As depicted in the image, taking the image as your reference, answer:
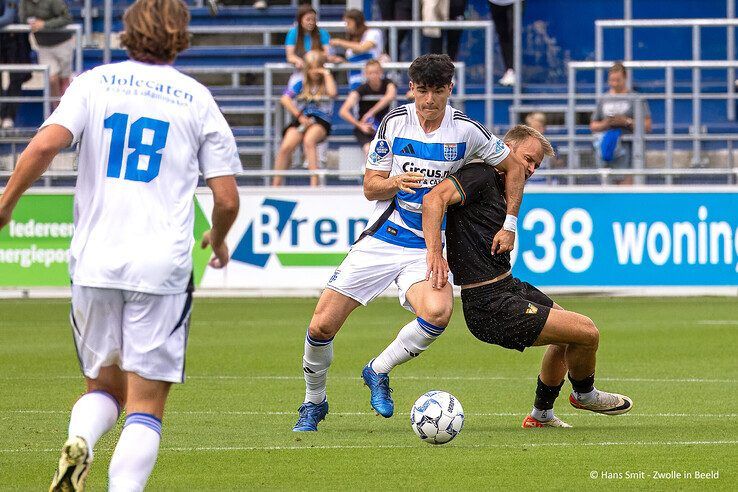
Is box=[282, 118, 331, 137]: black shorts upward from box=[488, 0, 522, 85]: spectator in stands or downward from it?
downward

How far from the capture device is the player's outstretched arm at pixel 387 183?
8.23 metres

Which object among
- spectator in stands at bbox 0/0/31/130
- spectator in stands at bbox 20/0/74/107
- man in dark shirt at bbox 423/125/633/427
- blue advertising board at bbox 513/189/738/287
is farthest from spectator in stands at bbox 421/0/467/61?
man in dark shirt at bbox 423/125/633/427

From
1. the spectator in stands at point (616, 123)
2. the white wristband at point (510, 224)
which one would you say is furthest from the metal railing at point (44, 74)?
the white wristband at point (510, 224)

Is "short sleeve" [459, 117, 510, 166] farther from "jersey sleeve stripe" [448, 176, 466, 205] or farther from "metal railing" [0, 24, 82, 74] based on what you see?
"metal railing" [0, 24, 82, 74]

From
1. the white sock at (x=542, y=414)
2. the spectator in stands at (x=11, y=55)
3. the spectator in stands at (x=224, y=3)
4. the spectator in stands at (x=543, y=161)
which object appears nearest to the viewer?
the white sock at (x=542, y=414)

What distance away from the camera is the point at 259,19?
2488 cm

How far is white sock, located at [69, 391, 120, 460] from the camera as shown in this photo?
211 inches

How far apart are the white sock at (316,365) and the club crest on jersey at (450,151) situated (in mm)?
1264

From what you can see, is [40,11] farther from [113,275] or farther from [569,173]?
[113,275]

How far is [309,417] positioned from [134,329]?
3.26m

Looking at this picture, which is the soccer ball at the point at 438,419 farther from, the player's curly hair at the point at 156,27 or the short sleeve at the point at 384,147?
the player's curly hair at the point at 156,27

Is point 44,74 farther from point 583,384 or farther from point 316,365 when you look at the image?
point 583,384

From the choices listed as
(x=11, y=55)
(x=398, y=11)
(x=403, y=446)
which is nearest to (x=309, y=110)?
(x=398, y=11)

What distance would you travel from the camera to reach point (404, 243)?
8.62 metres
